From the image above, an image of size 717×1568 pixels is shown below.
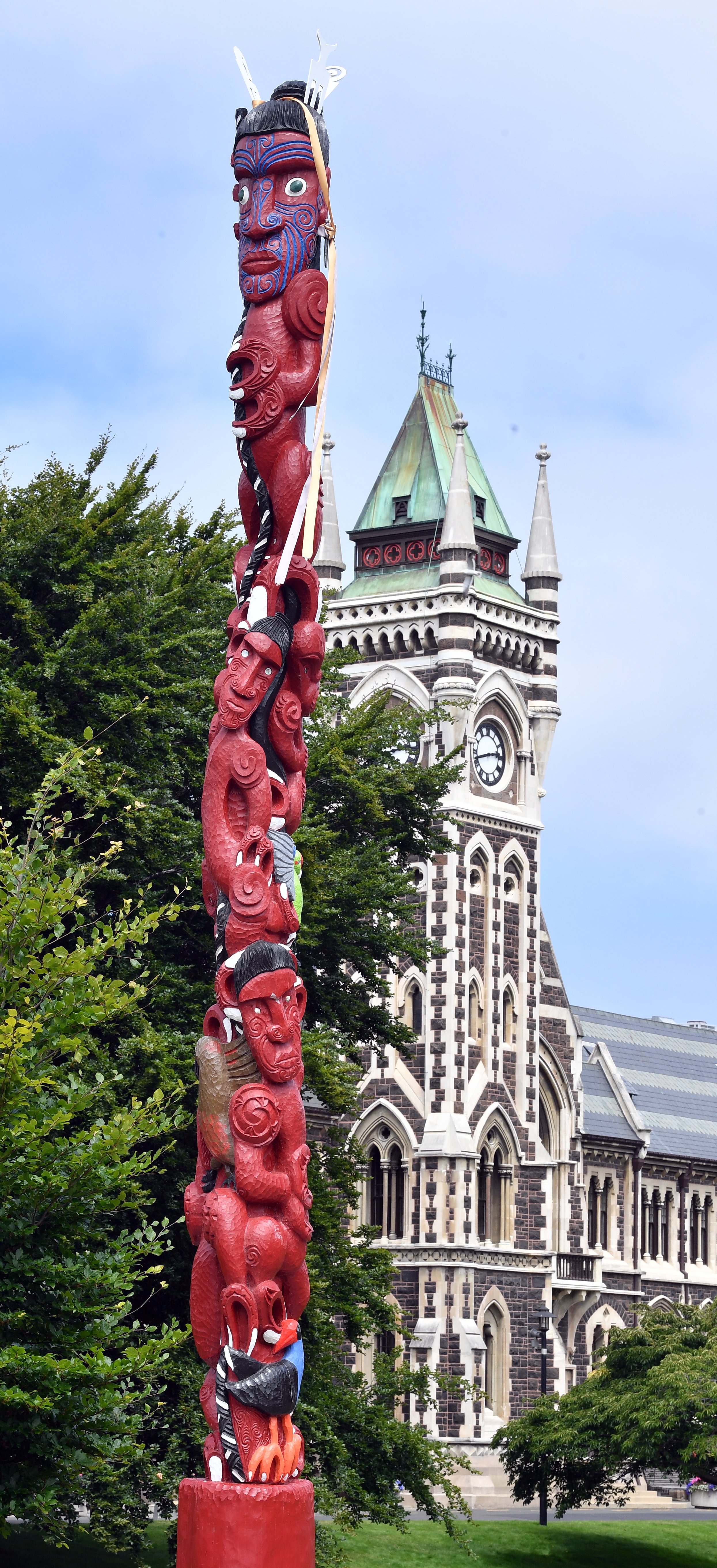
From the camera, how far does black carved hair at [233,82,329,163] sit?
17.4 m

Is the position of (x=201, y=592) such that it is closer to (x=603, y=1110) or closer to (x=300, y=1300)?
(x=300, y=1300)

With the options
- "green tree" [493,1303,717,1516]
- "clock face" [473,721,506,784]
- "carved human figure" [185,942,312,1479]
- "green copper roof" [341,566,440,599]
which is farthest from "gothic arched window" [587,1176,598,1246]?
"carved human figure" [185,942,312,1479]

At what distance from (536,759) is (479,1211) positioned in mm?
12638

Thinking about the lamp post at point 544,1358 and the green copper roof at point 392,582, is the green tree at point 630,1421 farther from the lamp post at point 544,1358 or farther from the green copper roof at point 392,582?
the green copper roof at point 392,582

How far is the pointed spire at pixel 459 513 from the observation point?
61.4m

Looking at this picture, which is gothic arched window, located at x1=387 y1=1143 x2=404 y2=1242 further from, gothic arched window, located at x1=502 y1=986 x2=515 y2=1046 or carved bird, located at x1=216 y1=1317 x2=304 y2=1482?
carved bird, located at x1=216 y1=1317 x2=304 y2=1482

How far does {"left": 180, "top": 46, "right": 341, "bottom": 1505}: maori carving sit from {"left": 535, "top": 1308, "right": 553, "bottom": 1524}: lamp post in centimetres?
2883

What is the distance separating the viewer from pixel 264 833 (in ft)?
53.6

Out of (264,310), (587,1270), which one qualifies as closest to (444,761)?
(264,310)

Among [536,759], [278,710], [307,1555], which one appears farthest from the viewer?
[536,759]

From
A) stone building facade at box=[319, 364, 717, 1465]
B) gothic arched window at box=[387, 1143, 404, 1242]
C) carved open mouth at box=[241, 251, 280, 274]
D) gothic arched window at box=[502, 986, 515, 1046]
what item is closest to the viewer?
carved open mouth at box=[241, 251, 280, 274]

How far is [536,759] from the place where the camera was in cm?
6328

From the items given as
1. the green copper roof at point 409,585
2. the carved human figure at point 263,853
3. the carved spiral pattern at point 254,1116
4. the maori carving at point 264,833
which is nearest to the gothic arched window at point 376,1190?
the green copper roof at point 409,585

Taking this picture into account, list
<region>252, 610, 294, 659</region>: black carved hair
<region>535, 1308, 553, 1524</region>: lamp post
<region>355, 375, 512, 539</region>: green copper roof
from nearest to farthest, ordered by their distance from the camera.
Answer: <region>252, 610, 294, 659</region>: black carved hair < <region>535, 1308, 553, 1524</region>: lamp post < <region>355, 375, 512, 539</region>: green copper roof
